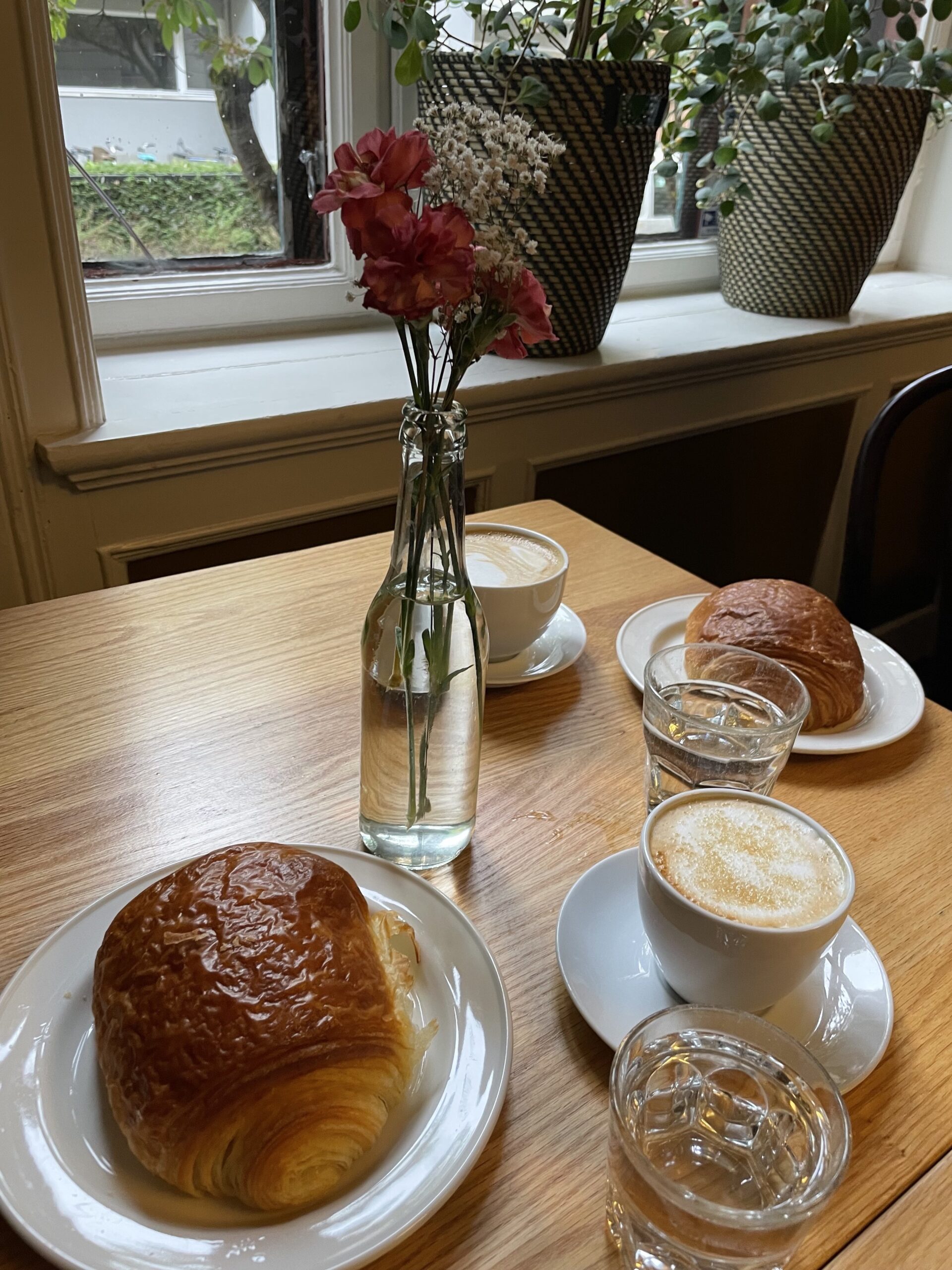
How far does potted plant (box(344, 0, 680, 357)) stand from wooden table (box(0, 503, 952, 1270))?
1.79 feet

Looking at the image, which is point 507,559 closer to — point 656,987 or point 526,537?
point 526,537

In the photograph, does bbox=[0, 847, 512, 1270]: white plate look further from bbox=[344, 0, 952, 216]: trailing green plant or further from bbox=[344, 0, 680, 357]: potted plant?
bbox=[344, 0, 952, 216]: trailing green plant

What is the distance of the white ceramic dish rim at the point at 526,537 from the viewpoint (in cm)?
77

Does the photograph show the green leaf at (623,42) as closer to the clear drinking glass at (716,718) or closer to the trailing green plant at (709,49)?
the trailing green plant at (709,49)

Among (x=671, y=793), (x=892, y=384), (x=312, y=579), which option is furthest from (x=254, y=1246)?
(x=892, y=384)

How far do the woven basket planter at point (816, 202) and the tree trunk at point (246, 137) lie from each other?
79cm

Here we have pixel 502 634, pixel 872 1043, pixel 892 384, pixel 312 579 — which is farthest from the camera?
pixel 892 384

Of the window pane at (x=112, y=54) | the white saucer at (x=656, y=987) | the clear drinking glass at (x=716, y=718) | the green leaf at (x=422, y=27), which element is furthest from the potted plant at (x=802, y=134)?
the white saucer at (x=656, y=987)

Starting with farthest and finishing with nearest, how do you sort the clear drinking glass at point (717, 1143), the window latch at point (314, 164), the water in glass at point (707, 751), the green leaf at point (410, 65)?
the window latch at point (314, 164)
the green leaf at point (410, 65)
the water in glass at point (707, 751)
the clear drinking glass at point (717, 1143)

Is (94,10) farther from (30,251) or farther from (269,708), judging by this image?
(269,708)

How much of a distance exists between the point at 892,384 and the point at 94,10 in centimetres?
A: 156

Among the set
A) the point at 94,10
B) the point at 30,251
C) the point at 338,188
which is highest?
the point at 94,10

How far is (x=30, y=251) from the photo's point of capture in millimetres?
995

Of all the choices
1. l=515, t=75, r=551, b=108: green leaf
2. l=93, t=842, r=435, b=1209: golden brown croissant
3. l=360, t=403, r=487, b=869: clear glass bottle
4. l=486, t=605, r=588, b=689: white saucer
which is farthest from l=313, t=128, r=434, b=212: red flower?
l=515, t=75, r=551, b=108: green leaf
